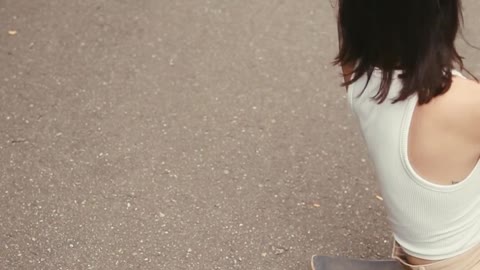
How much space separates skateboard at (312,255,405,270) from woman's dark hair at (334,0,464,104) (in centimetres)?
57

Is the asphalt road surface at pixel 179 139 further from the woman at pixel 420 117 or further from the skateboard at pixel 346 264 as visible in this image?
the woman at pixel 420 117

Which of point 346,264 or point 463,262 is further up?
point 463,262

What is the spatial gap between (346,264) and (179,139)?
56cm

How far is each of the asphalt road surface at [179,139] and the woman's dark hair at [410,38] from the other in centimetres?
68

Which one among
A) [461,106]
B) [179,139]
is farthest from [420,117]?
[179,139]

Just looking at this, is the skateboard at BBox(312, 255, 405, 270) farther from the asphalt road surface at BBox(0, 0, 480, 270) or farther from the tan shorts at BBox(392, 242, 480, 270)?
the tan shorts at BBox(392, 242, 480, 270)

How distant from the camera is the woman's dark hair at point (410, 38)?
1133mm

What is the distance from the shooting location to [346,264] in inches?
67.4

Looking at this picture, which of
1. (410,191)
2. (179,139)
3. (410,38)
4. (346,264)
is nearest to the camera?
(410,38)

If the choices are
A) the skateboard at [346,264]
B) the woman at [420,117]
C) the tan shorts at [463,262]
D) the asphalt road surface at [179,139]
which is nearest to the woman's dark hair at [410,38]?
the woman at [420,117]

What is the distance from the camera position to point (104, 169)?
77.0 inches

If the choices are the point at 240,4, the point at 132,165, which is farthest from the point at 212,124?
the point at 240,4

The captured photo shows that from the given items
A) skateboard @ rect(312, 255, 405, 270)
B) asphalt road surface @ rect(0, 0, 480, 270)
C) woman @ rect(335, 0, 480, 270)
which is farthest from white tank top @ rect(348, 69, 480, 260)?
asphalt road surface @ rect(0, 0, 480, 270)

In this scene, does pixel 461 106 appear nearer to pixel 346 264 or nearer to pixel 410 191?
pixel 410 191
